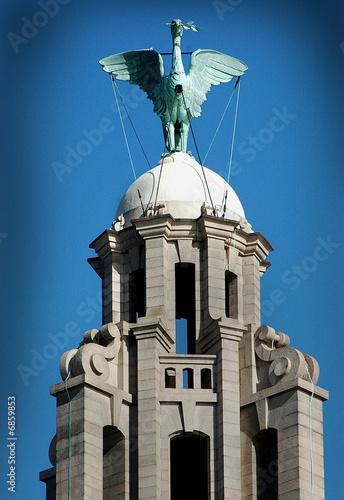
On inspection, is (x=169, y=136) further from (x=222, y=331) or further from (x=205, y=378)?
(x=205, y=378)

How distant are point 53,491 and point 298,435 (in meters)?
8.56

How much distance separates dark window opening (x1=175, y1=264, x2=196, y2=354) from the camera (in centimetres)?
7456

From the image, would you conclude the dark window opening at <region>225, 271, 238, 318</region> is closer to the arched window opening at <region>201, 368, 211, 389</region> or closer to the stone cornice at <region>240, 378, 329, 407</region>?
the arched window opening at <region>201, 368, 211, 389</region>

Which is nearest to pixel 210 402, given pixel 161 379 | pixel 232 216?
pixel 161 379

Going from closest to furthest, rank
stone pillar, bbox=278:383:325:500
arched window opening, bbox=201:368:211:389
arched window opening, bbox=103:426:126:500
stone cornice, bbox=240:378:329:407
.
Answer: stone pillar, bbox=278:383:325:500 < arched window opening, bbox=103:426:126:500 < stone cornice, bbox=240:378:329:407 < arched window opening, bbox=201:368:211:389

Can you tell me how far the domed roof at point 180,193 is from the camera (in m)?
74.7

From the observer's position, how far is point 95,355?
232ft

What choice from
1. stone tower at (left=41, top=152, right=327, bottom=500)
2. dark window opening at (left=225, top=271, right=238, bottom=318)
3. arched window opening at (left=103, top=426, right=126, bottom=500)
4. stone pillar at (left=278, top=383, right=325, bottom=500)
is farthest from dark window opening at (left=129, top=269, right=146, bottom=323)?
stone pillar at (left=278, top=383, right=325, bottom=500)

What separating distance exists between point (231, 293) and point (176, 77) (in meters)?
7.86

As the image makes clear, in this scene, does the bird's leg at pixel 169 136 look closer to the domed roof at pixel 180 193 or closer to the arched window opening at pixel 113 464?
the domed roof at pixel 180 193

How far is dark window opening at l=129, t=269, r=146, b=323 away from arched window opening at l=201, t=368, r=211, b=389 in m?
3.24

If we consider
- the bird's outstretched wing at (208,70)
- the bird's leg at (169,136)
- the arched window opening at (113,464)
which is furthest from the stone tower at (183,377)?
the bird's outstretched wing at (208,70)

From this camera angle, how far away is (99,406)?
69938mm

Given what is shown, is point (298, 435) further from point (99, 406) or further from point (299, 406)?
point (99, 406)
